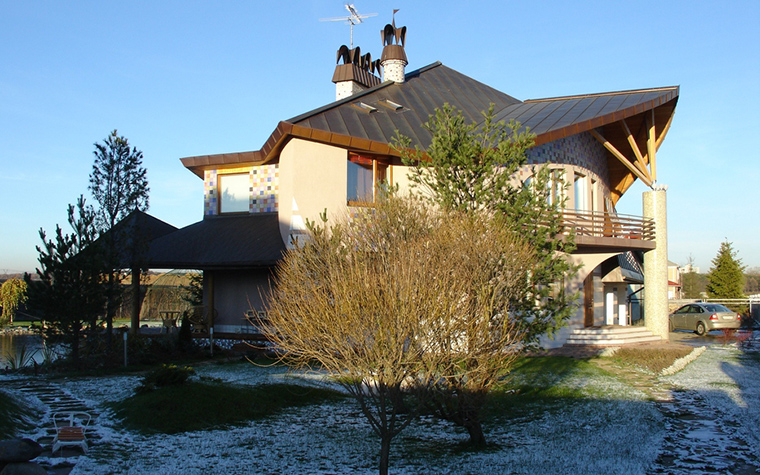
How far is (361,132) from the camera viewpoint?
17.2 metres

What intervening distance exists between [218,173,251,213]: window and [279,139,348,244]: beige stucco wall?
4.37 meters

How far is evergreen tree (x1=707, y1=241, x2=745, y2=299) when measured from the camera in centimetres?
3766

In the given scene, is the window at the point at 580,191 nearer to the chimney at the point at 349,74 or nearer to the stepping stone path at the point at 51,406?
the chimney at the point at 349,74

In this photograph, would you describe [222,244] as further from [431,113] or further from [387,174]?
[431,113]

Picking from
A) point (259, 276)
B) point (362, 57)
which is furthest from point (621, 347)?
point (362, 57)

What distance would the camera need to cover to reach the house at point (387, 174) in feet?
55.9

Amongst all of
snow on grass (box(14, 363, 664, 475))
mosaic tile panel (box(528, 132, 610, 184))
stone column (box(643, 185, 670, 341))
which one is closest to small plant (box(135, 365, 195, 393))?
snow on grass (box(14, 363, 664, 475))

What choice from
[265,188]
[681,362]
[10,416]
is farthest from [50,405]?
[681,362]

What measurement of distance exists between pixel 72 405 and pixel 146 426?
2.22 m

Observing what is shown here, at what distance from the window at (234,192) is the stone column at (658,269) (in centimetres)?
1404

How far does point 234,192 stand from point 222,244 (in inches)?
107

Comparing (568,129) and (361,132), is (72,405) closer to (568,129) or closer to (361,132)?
(361,132)

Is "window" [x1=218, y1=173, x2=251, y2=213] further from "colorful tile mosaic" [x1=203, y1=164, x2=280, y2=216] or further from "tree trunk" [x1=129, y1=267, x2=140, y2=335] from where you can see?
"tree trunk" [x1=129, y1=267, x2=140, y2=335]

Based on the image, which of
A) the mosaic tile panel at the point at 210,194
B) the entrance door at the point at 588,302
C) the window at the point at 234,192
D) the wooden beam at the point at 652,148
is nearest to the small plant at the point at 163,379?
the window at the point at 234,192
